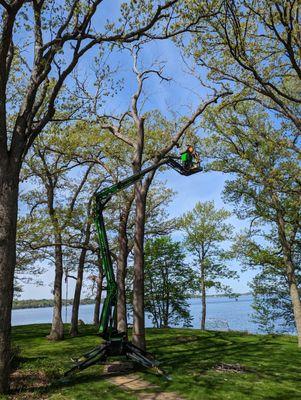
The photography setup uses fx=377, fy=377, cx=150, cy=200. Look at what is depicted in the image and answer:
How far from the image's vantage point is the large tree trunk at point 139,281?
13586 millimetres

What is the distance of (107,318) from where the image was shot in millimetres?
10000

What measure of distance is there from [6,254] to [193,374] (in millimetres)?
6343

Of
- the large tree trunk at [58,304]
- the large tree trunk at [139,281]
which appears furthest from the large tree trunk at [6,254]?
the large tree trunk at [58,304]

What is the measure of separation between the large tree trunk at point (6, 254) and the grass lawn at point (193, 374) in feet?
2.74

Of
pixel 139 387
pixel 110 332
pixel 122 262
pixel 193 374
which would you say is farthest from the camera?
pixel 122 262

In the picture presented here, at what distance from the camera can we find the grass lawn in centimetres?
888

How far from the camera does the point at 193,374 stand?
1095 cm

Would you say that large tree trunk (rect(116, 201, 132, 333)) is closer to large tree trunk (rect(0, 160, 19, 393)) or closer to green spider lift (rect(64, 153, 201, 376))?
green spider lift (rect(64, 153, 201, 376))

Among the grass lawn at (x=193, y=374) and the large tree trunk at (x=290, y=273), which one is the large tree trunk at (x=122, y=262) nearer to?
the grass lawn at (x=193, y=374)

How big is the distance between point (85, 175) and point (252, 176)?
34.1ft

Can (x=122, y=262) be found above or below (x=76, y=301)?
above

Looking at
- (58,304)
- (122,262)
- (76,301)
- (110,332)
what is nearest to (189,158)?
(110,332)

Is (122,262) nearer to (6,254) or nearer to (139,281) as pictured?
(139,281)

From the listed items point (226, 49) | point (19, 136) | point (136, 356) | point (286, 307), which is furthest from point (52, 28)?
point (286, 307)
